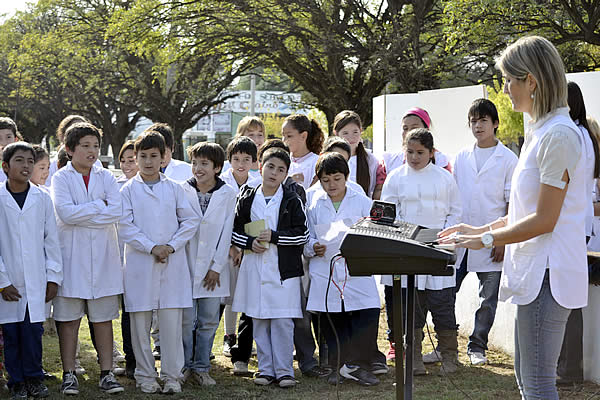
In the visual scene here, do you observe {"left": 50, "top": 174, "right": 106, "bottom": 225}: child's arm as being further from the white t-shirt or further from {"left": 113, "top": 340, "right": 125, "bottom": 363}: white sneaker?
the white t-shirt

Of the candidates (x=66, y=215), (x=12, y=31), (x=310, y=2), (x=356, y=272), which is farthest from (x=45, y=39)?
(x=356, y=272)

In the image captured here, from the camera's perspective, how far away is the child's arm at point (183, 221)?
538 centimetres

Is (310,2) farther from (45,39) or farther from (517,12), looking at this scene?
(45,39)

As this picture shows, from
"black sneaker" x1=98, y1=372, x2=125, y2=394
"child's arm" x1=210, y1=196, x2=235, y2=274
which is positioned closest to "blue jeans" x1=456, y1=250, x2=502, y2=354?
"child's arm" x1=210, y1=196, x2=235, y2=274

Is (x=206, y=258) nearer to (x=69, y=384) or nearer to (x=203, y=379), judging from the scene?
(x=203, y=379)

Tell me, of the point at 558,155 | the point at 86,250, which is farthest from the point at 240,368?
the point at 558,155

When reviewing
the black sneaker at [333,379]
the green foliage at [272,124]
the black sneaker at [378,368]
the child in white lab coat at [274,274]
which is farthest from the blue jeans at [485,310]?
the green foliage at [272,124]

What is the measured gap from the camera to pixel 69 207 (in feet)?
17.0

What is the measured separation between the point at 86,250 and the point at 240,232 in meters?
1.15

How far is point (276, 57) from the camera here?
1891 centimetres

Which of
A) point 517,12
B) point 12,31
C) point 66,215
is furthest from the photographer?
point 12,31

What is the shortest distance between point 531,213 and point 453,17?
10787 mm

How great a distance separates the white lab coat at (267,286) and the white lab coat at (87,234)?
954 millimetres

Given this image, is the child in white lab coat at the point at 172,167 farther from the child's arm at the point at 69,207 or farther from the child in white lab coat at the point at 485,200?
the child in white lab coat at the point at 485,200
